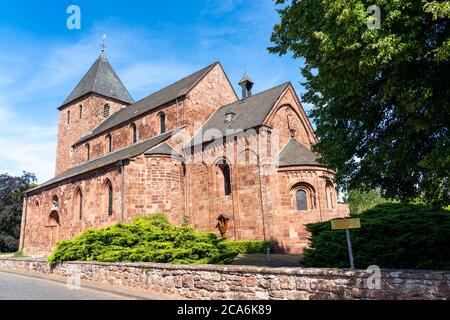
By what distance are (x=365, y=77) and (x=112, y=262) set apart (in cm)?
970

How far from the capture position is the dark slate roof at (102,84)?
124ft

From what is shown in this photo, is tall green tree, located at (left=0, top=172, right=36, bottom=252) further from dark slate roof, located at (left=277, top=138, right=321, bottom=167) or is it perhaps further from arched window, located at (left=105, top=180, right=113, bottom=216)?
dark slate roof, located at (left=277, top=138, right=321, bottom=167)

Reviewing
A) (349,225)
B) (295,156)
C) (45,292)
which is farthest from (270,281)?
(295,156)

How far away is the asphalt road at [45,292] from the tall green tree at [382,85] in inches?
293

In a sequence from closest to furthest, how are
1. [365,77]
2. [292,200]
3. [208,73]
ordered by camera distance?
[365,77], [292,200], [208,73]

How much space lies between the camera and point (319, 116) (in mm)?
9633

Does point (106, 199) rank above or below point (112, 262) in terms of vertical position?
above

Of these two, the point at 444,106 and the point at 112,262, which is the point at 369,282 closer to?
the point at 444,106

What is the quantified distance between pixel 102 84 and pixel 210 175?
75.1 feet

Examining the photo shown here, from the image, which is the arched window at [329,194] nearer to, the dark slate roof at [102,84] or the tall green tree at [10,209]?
the dark slate roof at [102,84]

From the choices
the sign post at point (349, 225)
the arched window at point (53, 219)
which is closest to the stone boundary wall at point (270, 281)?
the sign post at point (349, 225)

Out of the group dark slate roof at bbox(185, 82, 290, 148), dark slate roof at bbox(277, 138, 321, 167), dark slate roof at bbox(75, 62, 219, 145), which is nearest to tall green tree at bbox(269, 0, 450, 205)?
dark slate roof at bbox(277, 138, 321, 167)

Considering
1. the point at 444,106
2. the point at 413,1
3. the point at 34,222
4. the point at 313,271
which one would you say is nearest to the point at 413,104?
the point at 444,106
